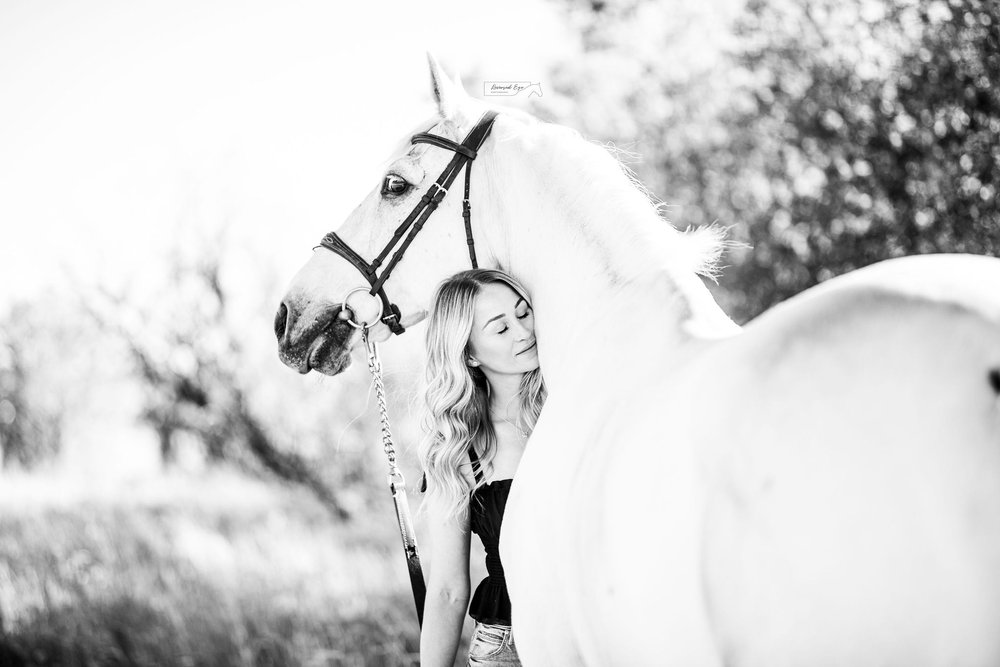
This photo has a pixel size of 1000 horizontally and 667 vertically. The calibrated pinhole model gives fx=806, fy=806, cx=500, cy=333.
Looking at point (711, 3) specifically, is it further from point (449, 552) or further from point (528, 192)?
point (449, 552)

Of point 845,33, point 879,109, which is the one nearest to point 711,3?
point 845,33

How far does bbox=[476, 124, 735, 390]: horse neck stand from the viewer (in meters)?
1.86

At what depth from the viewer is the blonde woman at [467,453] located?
2.35 metres

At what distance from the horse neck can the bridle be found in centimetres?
9

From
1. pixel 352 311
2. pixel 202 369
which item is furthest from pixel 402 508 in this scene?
pixel 202 369

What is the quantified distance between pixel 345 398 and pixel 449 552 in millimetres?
8436

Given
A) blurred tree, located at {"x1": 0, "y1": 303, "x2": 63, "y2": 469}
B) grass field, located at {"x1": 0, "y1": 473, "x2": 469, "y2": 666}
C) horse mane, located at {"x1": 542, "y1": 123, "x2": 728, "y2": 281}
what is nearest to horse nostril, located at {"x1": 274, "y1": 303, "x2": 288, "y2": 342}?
horse mane, located at {"x1": 542, "y1": 123, "x2": 728, "y2": 281}

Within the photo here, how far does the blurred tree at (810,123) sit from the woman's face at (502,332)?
16.7 ft

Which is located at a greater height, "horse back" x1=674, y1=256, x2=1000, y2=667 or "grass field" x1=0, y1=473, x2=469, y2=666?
"horse back" x1=674, y1=256, x2=1000, y2=667

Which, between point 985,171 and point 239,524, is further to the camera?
point 239,524

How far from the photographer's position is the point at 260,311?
10.0m

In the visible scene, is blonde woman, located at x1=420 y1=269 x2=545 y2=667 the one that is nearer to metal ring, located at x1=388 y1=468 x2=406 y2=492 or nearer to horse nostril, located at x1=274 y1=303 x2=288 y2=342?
metal ring, located at x1=388 y1=468 x2=406 y2=492

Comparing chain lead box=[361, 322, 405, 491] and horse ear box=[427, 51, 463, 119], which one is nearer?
horse ear box=[427, 51, 463, 119]

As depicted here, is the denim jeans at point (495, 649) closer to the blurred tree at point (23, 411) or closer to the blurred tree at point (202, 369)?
the blurred tree at point (202, 369)
